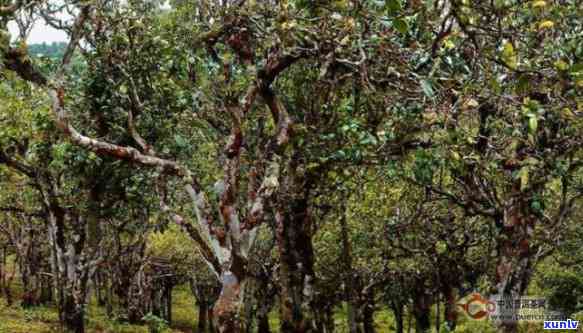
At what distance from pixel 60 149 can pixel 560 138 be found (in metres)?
10.0

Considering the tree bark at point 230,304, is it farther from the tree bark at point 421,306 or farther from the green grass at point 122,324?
the tree bark at point 421,306

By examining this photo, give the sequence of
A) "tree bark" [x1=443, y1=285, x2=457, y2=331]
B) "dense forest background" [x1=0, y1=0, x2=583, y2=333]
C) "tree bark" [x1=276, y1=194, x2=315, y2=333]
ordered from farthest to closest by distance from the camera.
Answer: "tree bark" [x1=443, y1=285, x2=457, y2=331] < "tree bark" [x1=276, y1=194, x2=315, y2=333] < "dense forest background" [x1=0, y1=0, x2=583, y2=333]

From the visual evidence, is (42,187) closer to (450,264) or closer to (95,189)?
(95,189)

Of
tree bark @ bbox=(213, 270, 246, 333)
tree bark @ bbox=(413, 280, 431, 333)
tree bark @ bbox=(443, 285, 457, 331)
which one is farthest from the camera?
tree bark @ bbox=(413, 280, 431, 333)

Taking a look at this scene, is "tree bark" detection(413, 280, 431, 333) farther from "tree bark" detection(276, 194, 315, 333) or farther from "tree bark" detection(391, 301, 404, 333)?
"tree bark" detection(276, 194, 315, 333)

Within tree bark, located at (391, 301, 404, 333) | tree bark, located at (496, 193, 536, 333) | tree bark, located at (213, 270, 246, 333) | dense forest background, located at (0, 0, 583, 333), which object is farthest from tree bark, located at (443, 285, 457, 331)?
tree bark, located at (213, 270, 246, 333)

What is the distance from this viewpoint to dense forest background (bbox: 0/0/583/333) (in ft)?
28.3

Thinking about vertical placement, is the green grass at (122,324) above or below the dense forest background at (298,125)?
below

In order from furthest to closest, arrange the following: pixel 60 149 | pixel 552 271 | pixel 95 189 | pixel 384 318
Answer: pixel 384 318
pixel 552 271
pixel 95 189
pixel 60 149

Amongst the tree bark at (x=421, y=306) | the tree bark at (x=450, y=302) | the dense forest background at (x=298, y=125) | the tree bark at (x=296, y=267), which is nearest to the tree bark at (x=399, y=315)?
the tree bark at (x=421, y=306)

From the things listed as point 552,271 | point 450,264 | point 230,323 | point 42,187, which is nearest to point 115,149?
point 230,323

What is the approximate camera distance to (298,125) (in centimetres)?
1166

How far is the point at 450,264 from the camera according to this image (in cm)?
2653

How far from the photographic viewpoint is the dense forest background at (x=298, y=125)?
862 centimetres
